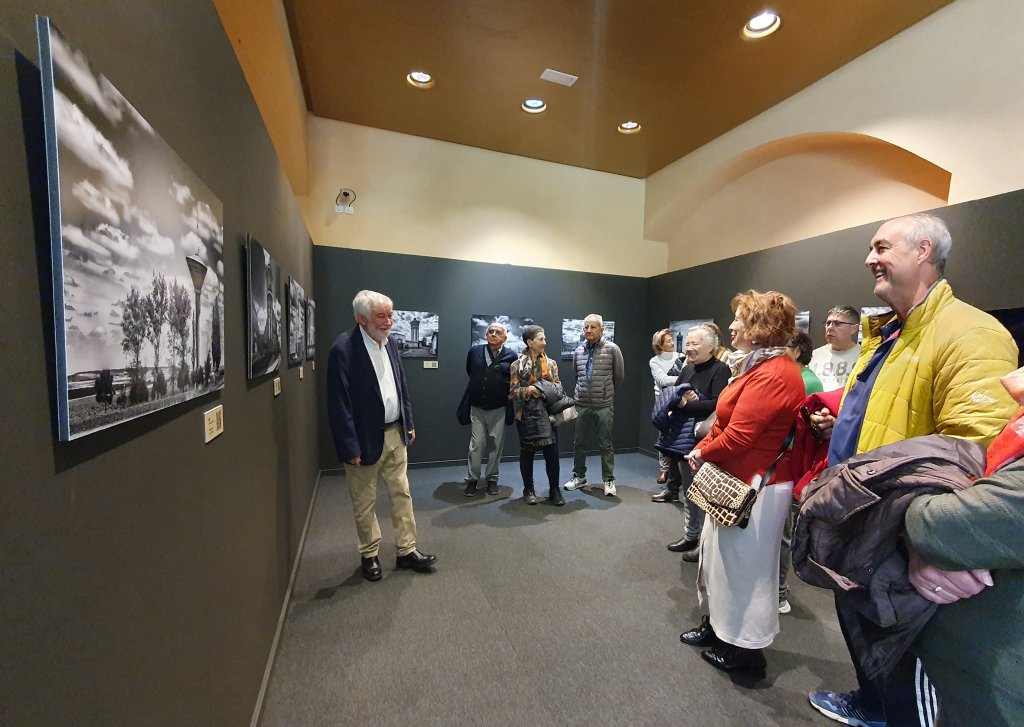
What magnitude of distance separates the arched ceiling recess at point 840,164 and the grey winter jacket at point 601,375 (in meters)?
2.65

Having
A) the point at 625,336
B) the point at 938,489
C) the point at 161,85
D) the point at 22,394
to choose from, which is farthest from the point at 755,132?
the point at 22,394

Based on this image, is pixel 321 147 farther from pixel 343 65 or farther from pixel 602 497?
pixel 602 497

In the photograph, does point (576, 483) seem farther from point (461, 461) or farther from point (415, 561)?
point (415, 561)

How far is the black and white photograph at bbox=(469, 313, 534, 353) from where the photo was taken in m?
5.41

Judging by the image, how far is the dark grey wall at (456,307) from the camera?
4879 millimetres

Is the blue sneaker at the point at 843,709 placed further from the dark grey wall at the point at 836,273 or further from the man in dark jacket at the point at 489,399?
the man in dark jacket at the point at 489,399

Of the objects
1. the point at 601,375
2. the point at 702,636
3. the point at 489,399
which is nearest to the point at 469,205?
the point at 489,399

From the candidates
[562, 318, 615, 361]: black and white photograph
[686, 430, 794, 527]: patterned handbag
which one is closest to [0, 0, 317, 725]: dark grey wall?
[686, 430, 794, 527]: patterned handbag

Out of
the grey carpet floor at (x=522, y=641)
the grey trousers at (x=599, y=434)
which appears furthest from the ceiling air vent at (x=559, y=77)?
the grey carpet floor at (x=522, y=641)

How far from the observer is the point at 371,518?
2771mm

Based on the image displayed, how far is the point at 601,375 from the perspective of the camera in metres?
4.45

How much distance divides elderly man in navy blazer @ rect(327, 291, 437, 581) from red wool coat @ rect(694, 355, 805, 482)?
75.9 inches

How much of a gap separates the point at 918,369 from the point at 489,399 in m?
3.37

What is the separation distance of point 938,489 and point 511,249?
528 centimetres
